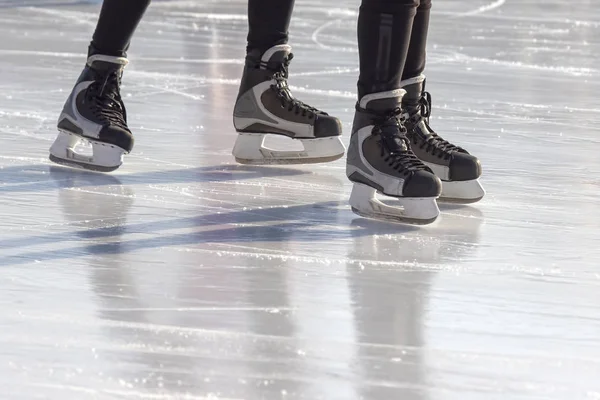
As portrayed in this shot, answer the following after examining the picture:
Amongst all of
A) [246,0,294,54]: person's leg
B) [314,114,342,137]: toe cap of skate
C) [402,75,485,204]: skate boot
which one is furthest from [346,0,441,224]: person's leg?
[246,0,294,54]: person's leg

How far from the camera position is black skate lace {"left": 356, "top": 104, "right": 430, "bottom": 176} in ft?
8.31

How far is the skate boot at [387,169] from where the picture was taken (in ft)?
8.13

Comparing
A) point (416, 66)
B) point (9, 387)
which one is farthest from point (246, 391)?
point (416, 66)

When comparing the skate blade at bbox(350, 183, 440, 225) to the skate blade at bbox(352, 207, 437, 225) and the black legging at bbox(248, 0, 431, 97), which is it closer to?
the skate blade at bbox(352, 207, 437, 225)

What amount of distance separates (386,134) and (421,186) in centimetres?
16

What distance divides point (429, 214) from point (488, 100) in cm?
161

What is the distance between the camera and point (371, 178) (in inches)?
100

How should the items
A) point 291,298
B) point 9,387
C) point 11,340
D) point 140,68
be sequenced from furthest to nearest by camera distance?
point 140,68
point 291,298
point 11,340
point 9,387

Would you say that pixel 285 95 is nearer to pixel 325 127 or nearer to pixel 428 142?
pixel 325 127

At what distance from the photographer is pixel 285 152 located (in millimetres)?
3023

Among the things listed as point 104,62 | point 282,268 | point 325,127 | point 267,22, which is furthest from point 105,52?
point 282,268

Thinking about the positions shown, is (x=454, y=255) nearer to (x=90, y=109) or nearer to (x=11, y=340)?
(x=11, y=340)

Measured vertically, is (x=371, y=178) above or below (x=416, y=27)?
below

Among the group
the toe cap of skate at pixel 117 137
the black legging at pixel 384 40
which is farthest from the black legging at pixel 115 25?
the black legging at pixel 384 40
